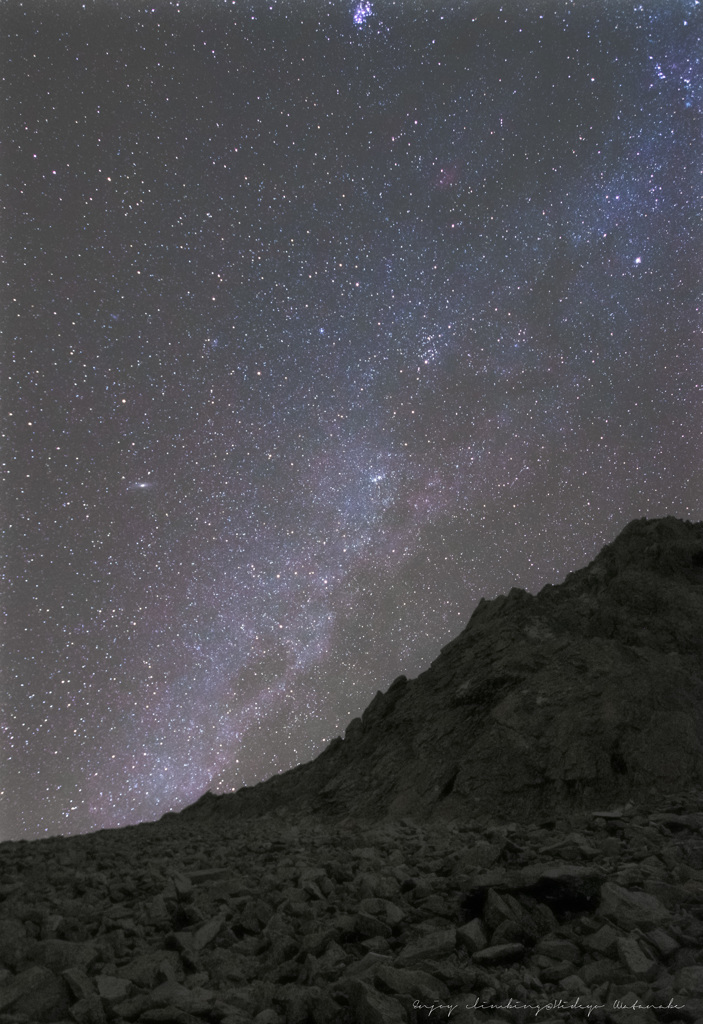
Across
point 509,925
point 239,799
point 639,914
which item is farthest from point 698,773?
point 239,799

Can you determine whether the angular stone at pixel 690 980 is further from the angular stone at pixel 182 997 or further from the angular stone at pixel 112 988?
the angular stone at pixel 112 988

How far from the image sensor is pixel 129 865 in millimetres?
7961

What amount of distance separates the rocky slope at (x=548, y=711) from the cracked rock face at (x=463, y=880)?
0.16 feet

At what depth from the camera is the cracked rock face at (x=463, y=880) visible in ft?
12.9

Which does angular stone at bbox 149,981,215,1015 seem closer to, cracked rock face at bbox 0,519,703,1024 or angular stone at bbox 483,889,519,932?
cracked rock face at bbox 0,519,703,1024

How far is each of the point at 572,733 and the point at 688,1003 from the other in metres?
7.32

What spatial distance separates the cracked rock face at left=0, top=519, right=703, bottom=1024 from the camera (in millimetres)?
3936

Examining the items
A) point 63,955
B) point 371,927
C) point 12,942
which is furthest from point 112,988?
point 371,927

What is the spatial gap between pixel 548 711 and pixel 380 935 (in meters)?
7.50

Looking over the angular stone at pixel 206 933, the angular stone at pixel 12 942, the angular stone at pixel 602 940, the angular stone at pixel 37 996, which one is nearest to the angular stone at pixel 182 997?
the angular stone at pixel 37 996

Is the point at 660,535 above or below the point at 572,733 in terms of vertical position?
above

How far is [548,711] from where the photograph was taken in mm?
11500

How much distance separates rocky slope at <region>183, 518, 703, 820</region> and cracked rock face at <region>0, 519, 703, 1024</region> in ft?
0.16

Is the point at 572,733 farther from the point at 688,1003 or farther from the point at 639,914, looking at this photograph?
the point at 688,1003
